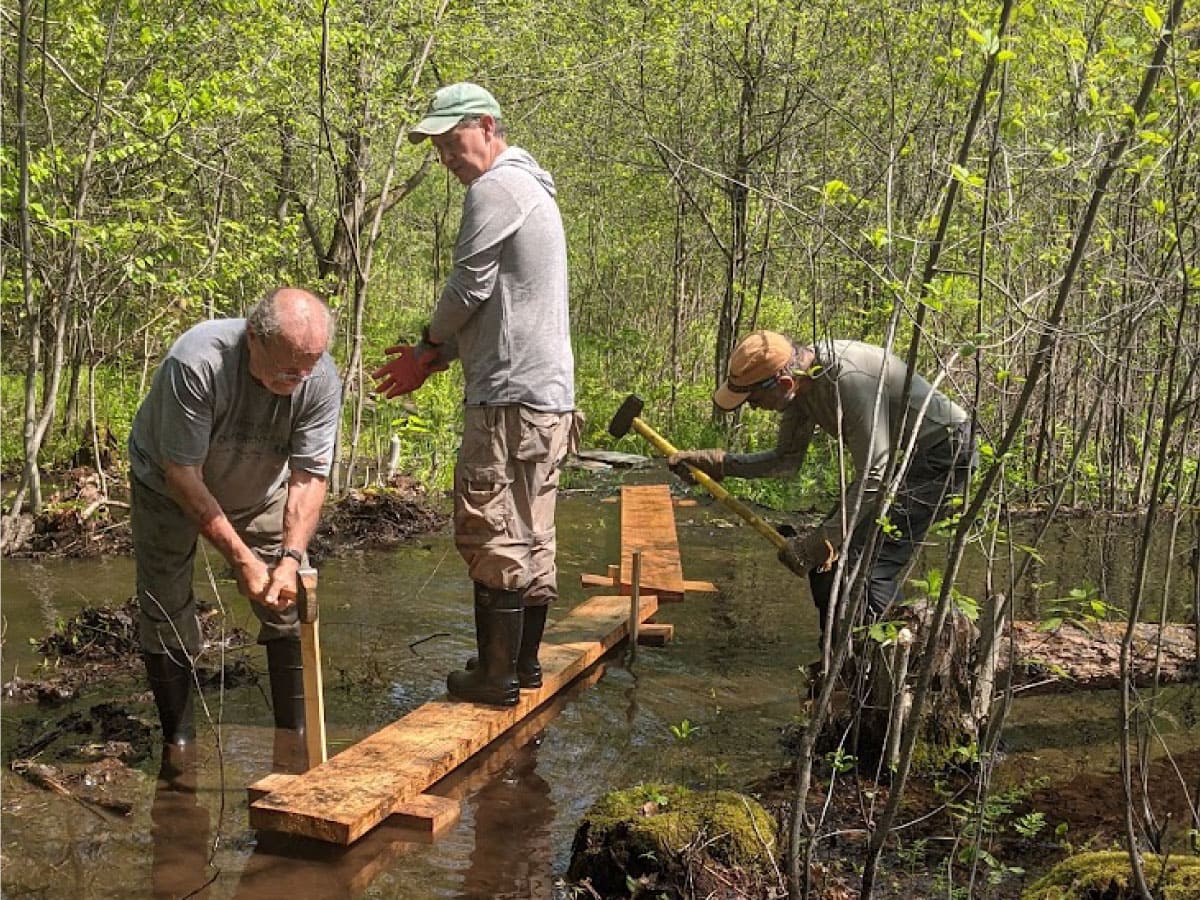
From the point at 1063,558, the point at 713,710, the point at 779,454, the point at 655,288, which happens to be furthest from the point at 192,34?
the point at 655,288

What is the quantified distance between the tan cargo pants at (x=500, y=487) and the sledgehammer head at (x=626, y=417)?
1.11 m

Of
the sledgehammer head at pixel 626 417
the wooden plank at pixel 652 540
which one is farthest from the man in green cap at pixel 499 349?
the wooden plank at pixel 652 540

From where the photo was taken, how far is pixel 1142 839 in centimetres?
393

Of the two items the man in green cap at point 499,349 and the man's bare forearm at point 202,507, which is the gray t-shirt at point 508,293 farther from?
the man's bare forearm at point 202,507

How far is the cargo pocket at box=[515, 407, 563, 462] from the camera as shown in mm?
4578

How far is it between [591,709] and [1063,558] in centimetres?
465

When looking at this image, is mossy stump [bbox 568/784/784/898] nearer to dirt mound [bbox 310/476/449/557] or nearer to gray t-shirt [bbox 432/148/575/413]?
gray t-shirt [bbox 432/148/575/413]

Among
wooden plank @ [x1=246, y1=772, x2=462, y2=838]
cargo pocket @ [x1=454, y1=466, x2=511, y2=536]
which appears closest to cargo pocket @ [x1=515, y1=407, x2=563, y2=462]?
cargo pocket @ [x1=454, y1=466, x2=511, y2=536]

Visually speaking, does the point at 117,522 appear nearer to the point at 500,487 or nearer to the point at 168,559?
the point at 168,559

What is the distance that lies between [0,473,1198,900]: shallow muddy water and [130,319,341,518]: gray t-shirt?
886 mm

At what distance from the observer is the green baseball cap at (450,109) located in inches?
175

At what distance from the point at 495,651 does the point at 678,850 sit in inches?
60.6

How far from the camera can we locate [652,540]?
26.5ft

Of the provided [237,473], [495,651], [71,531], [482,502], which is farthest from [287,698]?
[71,531]
